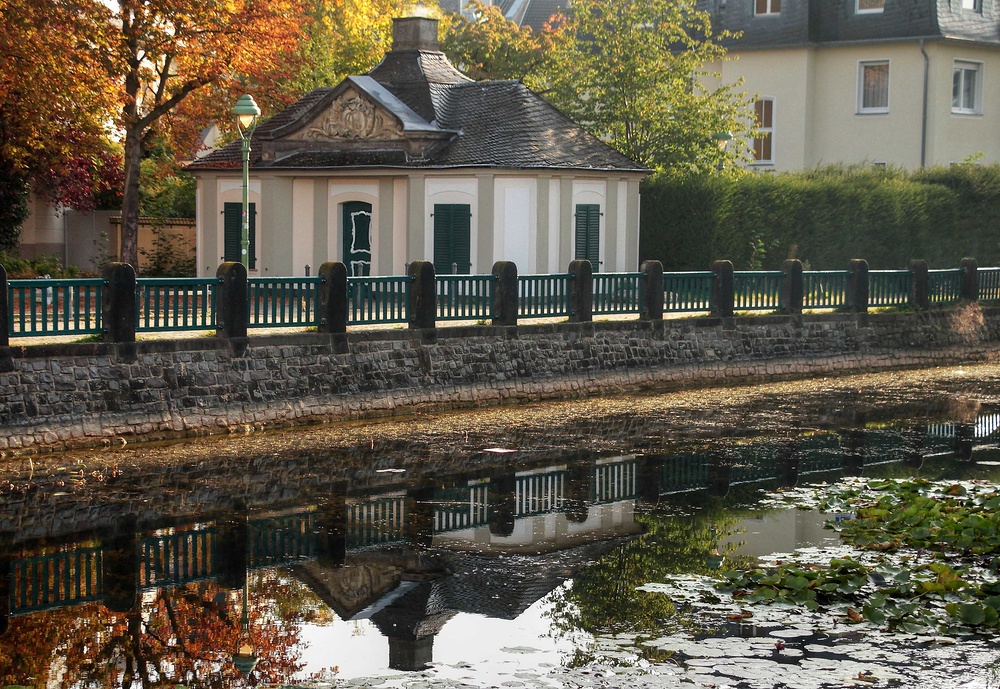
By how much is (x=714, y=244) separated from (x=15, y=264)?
16004 millimetres

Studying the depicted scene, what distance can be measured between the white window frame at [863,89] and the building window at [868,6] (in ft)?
4.79

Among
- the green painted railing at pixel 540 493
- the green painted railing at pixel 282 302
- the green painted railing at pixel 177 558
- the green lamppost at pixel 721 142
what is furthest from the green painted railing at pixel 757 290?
the green painted railing at pixel 177 558

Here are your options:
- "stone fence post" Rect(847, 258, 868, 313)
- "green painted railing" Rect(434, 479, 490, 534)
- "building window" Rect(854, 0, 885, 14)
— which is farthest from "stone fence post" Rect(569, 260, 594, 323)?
"building window" Rect(854, 0, 885, 14)

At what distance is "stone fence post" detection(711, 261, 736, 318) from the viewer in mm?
25859

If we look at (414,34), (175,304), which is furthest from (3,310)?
(414,34)

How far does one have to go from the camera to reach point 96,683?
8641mm

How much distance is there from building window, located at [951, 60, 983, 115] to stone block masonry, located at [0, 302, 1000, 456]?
15381 mm

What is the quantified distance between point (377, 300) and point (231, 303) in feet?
8.63

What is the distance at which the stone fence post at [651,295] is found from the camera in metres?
24.9

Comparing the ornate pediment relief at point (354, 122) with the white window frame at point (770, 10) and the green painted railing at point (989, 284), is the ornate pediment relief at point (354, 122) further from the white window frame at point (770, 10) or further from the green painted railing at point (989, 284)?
the white window frame at point (770, 10)

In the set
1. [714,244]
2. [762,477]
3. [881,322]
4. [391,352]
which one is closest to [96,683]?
[762,477]

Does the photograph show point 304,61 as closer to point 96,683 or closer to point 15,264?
point 15,264

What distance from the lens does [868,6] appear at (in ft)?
141

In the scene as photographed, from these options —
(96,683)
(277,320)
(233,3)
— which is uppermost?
(233,3)
